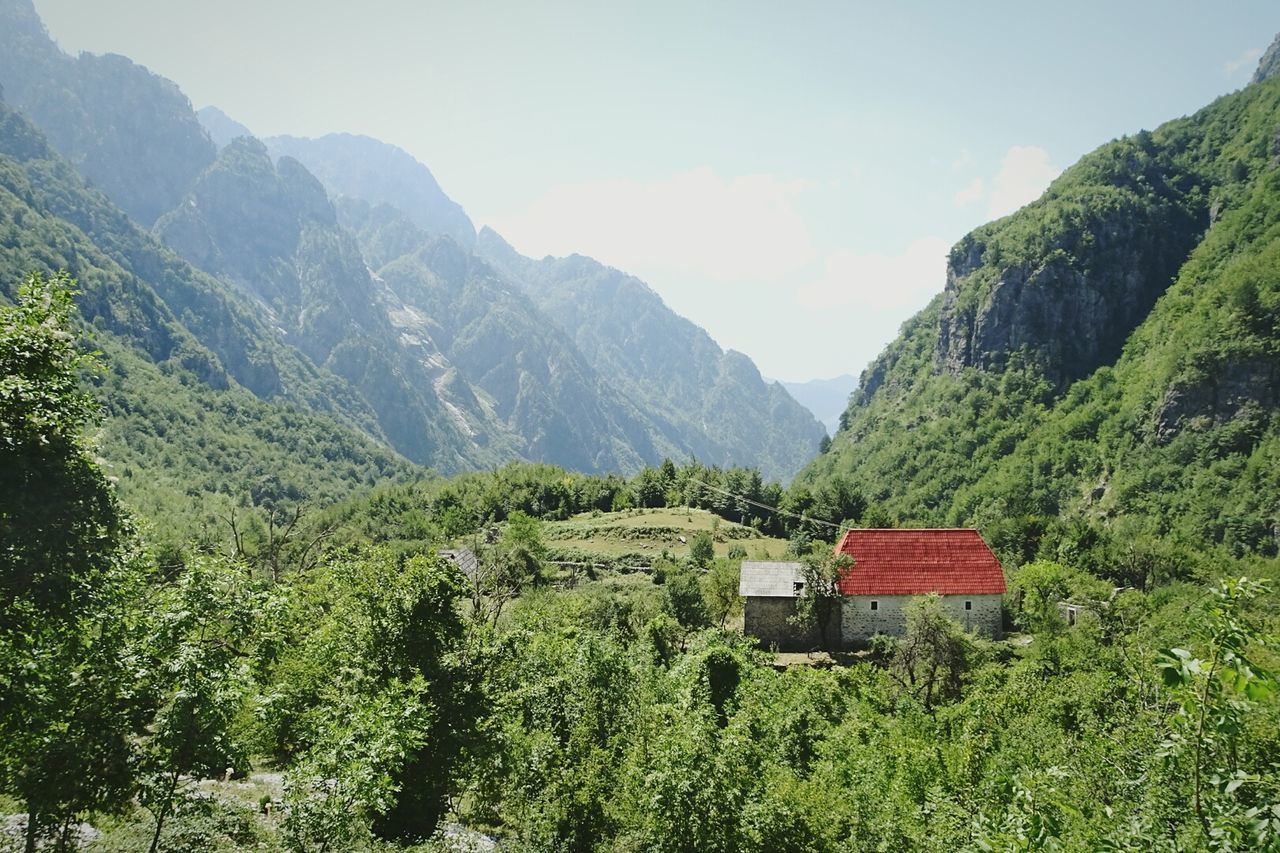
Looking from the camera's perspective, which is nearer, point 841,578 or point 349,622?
point 349,622

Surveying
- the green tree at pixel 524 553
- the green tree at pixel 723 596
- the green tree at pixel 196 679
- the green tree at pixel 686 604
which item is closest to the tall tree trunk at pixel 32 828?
the green tree at pixel 196 679

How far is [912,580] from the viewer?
52812mm

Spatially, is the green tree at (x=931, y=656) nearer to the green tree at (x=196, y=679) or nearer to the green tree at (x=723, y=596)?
the green tree at (x=723, y=596)

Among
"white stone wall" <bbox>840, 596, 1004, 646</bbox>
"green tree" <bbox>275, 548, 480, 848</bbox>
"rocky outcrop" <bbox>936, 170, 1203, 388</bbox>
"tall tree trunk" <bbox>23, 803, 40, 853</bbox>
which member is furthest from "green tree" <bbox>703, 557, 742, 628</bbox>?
"rocky outcrop" <bbox>936, 170, 1203, 388</bbox>

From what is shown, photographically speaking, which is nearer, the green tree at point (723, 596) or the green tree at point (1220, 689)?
the green tree at point (1220, 689)

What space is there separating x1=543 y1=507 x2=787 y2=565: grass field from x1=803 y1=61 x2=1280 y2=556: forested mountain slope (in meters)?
29.5

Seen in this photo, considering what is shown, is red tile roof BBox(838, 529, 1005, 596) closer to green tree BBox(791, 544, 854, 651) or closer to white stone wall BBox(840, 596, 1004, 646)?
white stone wall BBox(840, 596, 1004, 646)

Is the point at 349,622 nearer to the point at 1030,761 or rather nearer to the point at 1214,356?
the point at 1030,761

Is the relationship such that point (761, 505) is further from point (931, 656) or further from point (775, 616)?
point (931, 656)

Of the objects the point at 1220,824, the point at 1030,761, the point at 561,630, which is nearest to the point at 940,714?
the point at 1030,761

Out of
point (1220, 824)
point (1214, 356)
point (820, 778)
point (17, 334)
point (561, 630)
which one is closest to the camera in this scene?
point (1220, 824)

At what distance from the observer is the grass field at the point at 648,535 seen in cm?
8750

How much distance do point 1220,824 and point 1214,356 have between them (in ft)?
465

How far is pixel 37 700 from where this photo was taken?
38.7 ft
